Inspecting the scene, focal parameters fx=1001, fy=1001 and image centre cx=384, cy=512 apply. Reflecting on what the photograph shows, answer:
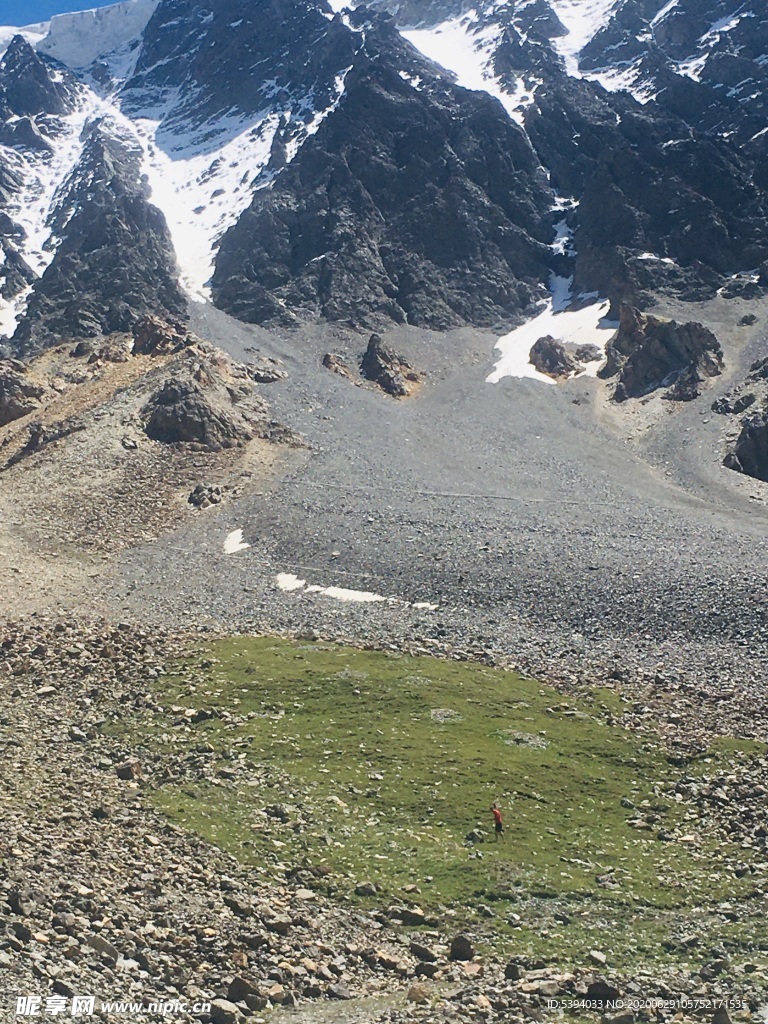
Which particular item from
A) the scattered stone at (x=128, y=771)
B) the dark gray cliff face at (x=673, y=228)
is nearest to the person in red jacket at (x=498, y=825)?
the scattered stone at (x=128, y=771)

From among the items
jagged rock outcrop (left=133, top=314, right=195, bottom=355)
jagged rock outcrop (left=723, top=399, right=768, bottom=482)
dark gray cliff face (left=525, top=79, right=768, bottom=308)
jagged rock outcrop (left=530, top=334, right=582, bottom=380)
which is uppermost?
dark gray cliff face (left=525, top=79, right=768, bottom=308)

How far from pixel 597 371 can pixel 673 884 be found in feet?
420

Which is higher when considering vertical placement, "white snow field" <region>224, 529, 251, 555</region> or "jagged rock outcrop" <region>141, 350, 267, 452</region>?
"jagged rock outcrop" <region>141, 350, 267, 452</region>

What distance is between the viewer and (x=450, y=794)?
122 feet

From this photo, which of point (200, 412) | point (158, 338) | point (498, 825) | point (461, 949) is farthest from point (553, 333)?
point (461, 949)

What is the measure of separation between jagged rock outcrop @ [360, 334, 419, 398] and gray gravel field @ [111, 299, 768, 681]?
9566 millimetres

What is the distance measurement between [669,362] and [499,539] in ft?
256

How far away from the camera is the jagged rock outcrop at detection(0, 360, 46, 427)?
399 ft

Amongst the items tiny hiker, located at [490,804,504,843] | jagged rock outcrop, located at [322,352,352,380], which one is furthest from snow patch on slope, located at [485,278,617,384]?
tiny hiker, located at [490,804,504,843]

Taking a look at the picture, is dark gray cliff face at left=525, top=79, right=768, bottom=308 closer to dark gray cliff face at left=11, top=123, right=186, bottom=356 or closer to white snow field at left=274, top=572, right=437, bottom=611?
dark gray cliff face at left=11, top=123, right=186, bottom=356

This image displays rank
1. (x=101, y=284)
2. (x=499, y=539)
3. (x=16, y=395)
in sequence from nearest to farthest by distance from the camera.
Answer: (x=499, y=539) → (x=16, y=395) → (x=101, y=284)

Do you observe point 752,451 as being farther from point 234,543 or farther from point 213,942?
point 213,942

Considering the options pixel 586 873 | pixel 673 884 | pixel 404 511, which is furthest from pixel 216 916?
pixel 404 511

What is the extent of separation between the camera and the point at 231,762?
39.0 metres
